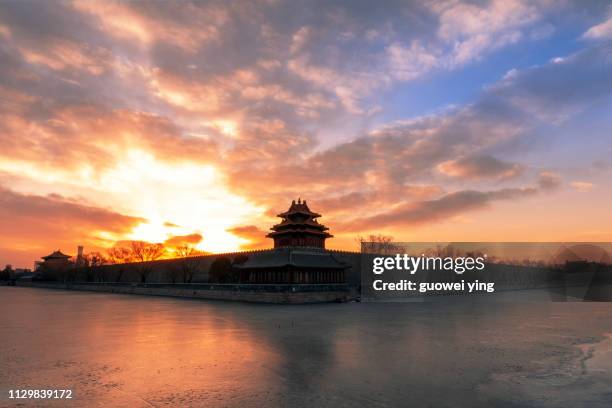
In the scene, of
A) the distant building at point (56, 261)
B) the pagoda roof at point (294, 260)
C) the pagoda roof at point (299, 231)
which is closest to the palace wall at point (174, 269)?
the pagoda roof at point (294, 260)

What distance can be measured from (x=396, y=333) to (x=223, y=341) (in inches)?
375

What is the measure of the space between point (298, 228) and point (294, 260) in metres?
14.1

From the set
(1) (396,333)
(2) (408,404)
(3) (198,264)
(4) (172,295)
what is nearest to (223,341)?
(1) (396,333)

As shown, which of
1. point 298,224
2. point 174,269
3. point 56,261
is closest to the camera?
point 298,224

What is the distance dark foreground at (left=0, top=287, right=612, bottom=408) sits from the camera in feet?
33.2

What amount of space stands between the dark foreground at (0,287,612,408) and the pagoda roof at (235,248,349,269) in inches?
1144

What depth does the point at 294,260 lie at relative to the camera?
53062 millimetres

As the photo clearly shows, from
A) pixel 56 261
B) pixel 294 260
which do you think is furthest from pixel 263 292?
pixel 56 261

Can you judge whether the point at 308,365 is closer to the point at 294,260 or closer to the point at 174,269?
the point at 294,260

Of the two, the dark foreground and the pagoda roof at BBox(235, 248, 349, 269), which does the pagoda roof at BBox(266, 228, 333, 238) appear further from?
the dark foreground

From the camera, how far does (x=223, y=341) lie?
18.4m

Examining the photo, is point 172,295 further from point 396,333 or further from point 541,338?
point 541,338

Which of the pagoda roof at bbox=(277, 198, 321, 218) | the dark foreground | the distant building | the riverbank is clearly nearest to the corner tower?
the pagoda roof at bbox=(277, 198, 321, 218)

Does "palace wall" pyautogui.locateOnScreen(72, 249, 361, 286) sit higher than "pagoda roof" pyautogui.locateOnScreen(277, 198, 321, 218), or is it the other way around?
"pagoda roof" pyautogui.locateOnScreen(277, 198, 321, 218)
